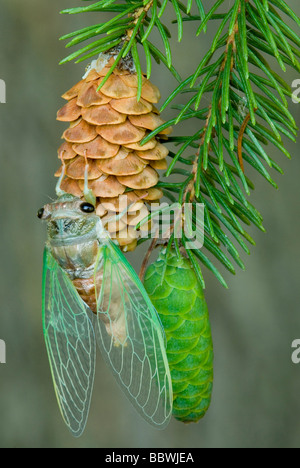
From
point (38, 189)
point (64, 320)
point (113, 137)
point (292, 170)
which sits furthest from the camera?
point (38, 189)

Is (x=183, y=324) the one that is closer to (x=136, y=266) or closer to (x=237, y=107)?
(x=237, y=107)

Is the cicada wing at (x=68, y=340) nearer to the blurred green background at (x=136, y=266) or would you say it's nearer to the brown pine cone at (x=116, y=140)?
the brown pine cone at (x=116, y=140)

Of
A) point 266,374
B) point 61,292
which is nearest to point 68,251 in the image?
point 61,292

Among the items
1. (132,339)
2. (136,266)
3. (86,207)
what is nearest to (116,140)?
(86,207)

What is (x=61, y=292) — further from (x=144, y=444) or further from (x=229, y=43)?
(x=144, y=444)

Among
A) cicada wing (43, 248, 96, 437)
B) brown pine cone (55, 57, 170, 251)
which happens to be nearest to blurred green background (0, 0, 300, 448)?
cicada wing (43, 248, 96, 437)

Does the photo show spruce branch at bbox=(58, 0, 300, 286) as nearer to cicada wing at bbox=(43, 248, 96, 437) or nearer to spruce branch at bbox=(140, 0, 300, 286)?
spruce branch at bbox=(140, 0, 300, 286)
